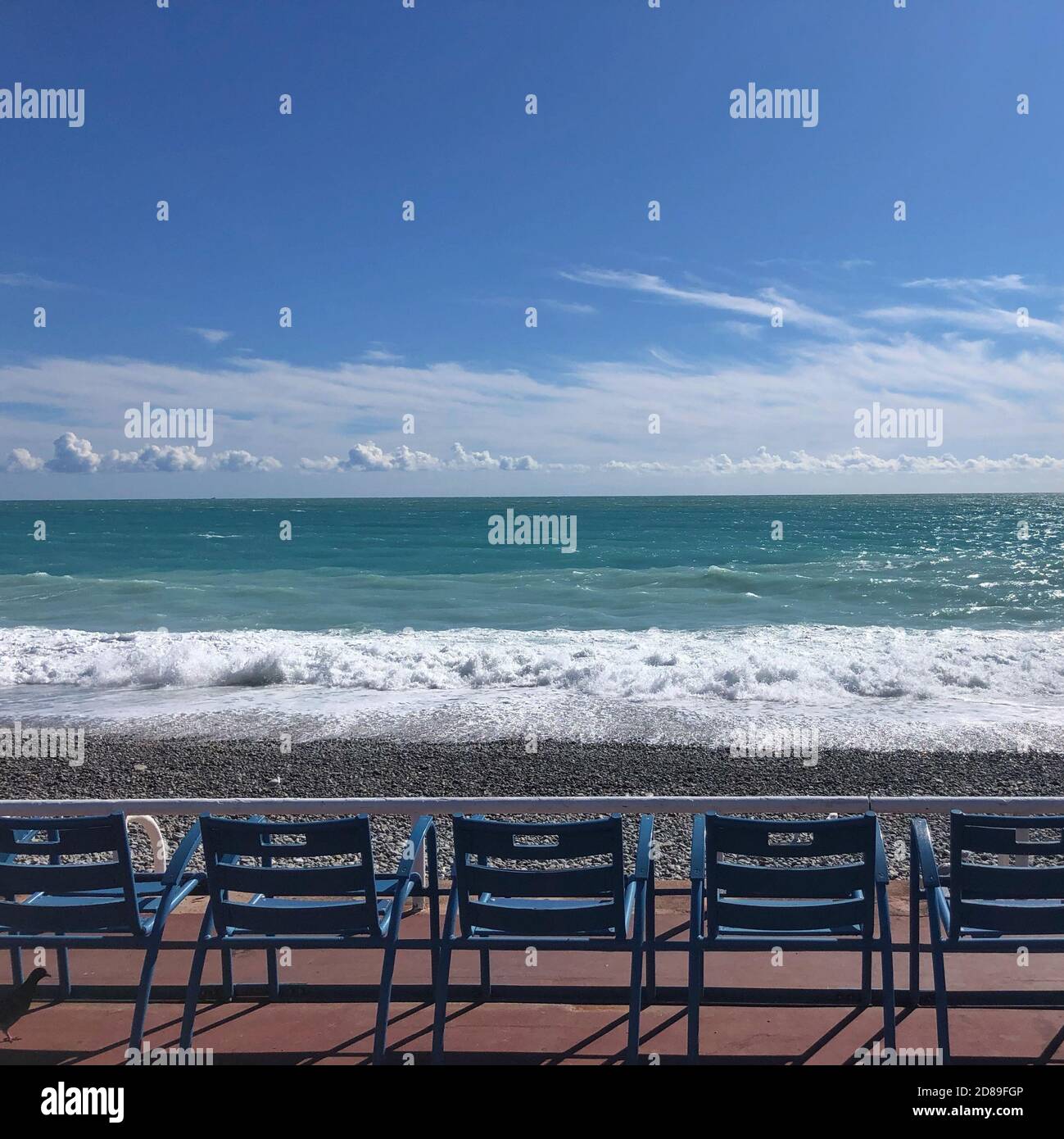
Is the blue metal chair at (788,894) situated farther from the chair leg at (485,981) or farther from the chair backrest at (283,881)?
the chair backrest at (283,881)

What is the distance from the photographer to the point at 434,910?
11.6 feet

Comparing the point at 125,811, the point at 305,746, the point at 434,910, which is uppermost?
the point at 125,811

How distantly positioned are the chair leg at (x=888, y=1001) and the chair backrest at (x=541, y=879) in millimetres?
887

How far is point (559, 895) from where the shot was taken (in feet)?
10.4

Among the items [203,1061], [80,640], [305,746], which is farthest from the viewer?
[80,640]

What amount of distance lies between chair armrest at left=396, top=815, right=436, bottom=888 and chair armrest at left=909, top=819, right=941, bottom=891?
5.82 ft

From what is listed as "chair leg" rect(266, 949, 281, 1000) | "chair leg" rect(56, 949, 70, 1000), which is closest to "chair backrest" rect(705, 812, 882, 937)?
"chair leg" rect(266, 949, 281, 1000)

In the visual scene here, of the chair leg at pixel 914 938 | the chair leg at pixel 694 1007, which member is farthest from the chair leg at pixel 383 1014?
the chair leg at pixel 914 938

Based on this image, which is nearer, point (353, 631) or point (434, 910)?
point (434, 910)

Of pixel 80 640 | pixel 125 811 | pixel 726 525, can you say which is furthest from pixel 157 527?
pixel 125 811

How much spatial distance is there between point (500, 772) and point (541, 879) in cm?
703

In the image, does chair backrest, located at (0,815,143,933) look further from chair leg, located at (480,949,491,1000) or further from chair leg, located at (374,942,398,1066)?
chair leg, located at (480,949,491,1000)
